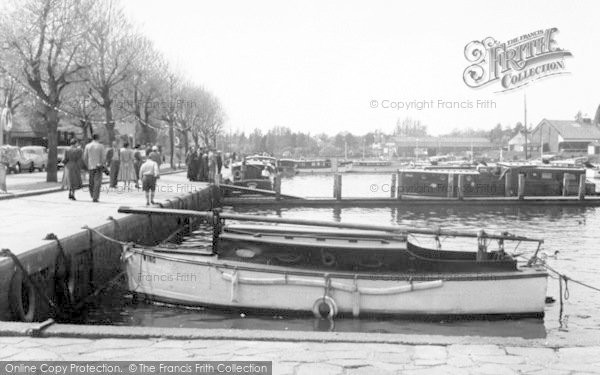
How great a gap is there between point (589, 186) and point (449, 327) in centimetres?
2896

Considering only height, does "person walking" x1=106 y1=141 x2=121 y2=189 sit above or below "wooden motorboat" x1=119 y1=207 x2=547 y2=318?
above

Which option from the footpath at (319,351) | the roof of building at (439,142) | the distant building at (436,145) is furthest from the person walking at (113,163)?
the roof of building at (439,142)

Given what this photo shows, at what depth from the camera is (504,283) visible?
10.5 m

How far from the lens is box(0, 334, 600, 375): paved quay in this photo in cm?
568

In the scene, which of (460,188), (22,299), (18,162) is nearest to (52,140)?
(18,162)

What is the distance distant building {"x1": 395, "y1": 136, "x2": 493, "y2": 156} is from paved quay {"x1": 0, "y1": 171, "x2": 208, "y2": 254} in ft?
327

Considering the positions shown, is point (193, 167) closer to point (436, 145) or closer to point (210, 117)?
point (210, 117)

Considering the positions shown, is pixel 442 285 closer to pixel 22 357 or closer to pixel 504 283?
pixel 504 283

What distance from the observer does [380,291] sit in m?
10.5

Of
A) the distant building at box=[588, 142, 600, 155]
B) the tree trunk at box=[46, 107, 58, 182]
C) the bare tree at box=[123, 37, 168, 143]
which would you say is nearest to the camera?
the tree trunk at box=[46, 107, 58, 182]

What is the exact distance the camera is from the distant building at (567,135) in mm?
91188

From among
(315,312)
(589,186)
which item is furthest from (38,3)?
(589,186)

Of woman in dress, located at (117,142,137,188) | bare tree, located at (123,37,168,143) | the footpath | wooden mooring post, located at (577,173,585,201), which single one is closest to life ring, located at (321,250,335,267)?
the footpath

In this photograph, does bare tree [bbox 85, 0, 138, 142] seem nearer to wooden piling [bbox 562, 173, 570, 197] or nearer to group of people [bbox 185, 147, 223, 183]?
group of people [bbox 185, 147, 223, 183]
